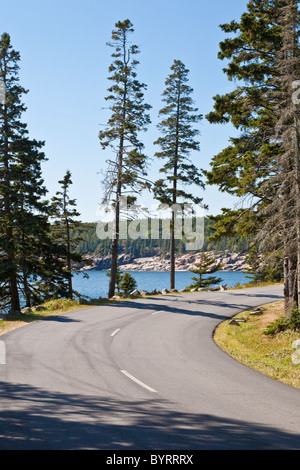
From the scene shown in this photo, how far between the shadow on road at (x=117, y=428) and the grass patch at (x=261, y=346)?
378cm

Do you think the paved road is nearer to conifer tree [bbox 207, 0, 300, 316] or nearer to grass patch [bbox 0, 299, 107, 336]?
grass patch [bbox 0, 299, 107, 336]

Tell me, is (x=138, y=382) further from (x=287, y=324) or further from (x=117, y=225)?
(x=117, y=225)

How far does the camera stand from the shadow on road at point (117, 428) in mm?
5559

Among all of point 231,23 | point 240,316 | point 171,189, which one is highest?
point 231,23

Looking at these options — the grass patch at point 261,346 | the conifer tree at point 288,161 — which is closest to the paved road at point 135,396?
the grass patch at point 261,346

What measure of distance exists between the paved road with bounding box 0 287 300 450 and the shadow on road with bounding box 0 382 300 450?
2 cm

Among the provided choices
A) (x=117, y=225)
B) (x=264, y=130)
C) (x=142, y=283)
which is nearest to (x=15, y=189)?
(x=117, y=225)

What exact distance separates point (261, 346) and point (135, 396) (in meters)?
7.96

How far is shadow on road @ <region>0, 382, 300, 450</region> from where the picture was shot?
556cm

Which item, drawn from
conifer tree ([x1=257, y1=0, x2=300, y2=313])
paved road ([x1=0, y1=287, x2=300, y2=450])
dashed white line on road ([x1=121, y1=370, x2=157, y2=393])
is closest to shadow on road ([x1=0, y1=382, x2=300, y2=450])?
paved road ([x1=0, y1=287, x2=300, y2=450])
